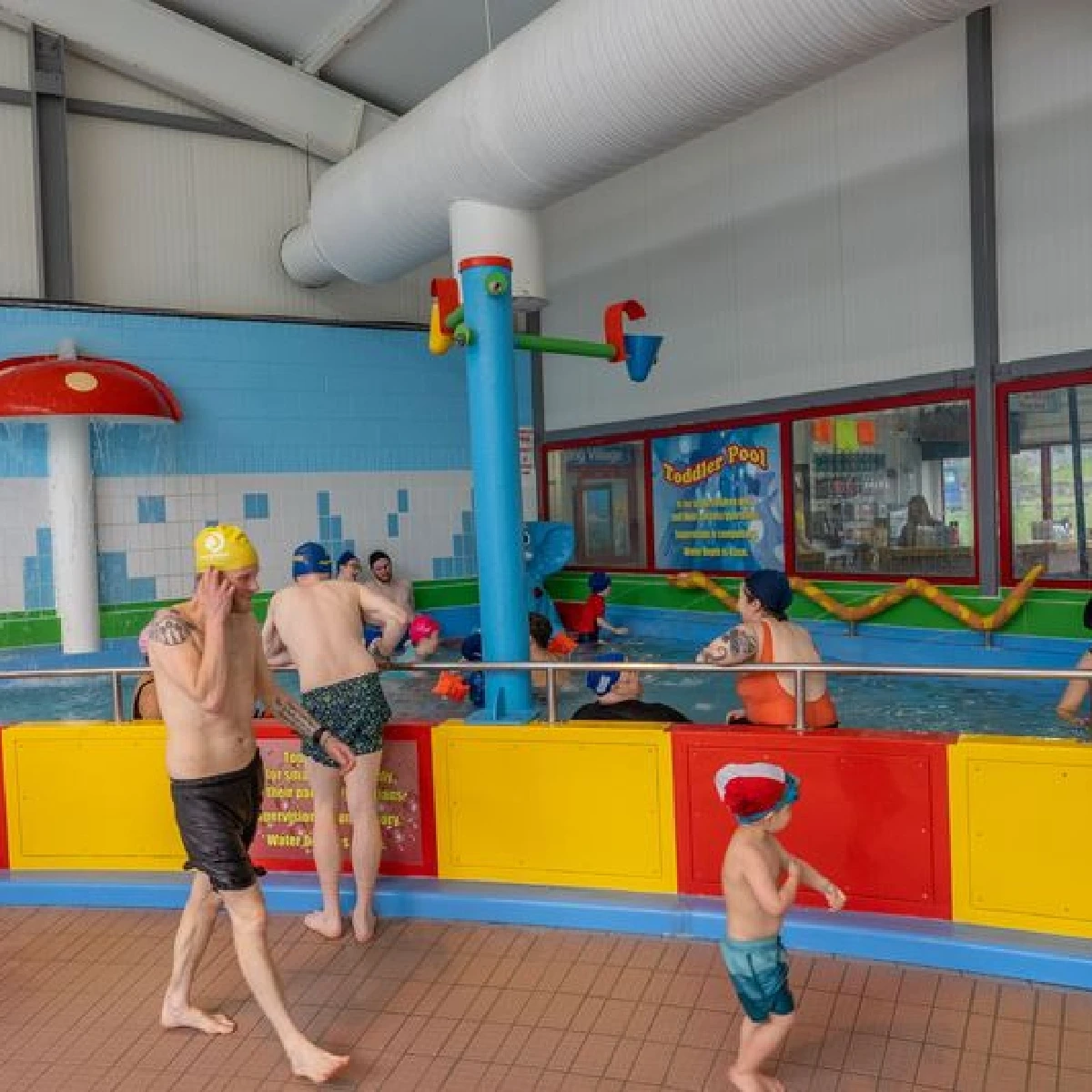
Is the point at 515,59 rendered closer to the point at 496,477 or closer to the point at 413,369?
the point at 496,477

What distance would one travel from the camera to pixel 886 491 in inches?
395

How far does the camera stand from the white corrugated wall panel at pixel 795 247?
925cm

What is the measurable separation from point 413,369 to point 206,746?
9.50 metres

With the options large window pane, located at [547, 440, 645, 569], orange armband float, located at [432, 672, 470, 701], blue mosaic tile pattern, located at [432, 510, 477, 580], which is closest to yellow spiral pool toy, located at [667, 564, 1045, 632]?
large window pane, located at [547, 440, 645, 569]

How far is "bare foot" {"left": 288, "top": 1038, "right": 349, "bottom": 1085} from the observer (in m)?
3.30

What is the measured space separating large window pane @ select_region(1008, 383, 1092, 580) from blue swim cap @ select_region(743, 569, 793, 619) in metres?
5.14

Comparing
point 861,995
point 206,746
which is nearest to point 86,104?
point 206,746

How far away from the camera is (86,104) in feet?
35.8

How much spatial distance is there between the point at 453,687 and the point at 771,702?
476 cm

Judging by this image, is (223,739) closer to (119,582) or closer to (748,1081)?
(748,1081)

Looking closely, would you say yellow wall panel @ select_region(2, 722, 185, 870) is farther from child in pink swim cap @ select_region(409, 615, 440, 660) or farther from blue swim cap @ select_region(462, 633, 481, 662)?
blue swim cap @ select_region(462, 633, 481, 662)

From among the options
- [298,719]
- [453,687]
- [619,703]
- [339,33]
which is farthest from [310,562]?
[339,33]

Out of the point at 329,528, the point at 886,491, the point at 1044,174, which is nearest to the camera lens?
the point at 1044,174

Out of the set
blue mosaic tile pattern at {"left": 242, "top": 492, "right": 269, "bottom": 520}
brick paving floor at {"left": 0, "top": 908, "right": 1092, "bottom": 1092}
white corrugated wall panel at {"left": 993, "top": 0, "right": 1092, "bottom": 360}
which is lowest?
brick paving floor at {"left": 0, "top": 908, "right": 1092, "bottom": 1092}
